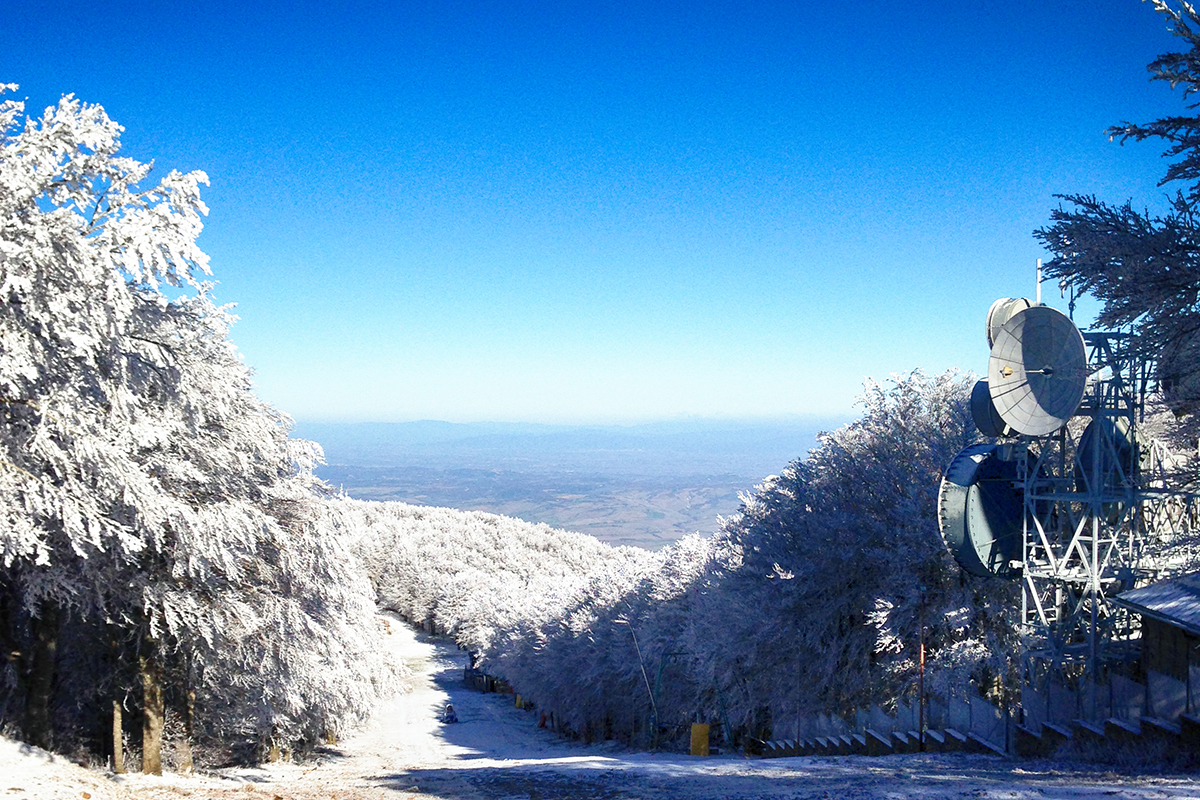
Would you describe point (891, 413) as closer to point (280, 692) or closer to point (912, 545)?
point (912, 545)

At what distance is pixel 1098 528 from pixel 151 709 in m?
20.9

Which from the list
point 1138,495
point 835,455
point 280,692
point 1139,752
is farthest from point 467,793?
point 835,455

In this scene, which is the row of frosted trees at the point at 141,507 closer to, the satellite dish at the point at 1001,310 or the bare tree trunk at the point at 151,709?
the bare tree trunk at the point at 151,709

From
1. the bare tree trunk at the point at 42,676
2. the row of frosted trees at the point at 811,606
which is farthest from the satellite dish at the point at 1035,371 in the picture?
the bare tree trunk at the point at 42,676

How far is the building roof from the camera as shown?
14.0 meters

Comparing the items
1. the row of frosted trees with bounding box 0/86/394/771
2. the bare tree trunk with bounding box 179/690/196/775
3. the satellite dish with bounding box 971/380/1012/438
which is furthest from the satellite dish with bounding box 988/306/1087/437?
the bare tree trunk with bounding box 179/690/196/775

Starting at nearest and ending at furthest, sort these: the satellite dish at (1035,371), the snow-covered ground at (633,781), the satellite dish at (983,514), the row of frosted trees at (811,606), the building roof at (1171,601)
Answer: the snow-covered ground at (633,781) < the building roof at (1171,601) < the satellite dish at (1035,371) < the satellite dish at (983,514) < the row of frosted trees at (811,606)

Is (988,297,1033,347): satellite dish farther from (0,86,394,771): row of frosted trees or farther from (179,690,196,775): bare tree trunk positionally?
(179,690,196,775): bare tree trunk

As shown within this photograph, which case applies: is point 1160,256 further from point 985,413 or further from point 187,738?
point 187,738

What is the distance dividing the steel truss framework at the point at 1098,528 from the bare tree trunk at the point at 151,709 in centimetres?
1886

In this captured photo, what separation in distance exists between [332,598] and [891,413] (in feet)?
68.2

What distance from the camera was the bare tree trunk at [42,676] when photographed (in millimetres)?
16109

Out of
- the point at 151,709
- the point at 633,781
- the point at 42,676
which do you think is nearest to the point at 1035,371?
the point at 633,781

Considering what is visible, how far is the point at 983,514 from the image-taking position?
2034cm
